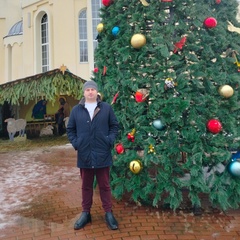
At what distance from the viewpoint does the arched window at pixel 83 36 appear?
2095 centimetres

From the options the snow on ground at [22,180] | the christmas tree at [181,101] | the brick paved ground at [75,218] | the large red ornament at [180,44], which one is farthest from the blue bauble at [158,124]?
the snow on ground at [22,180]

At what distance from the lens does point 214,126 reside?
4.19 m

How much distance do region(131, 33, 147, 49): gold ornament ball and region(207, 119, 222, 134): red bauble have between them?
1.46 meters

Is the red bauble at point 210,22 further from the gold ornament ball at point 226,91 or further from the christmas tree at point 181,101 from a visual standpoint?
the gold ornament ball at point 226,91

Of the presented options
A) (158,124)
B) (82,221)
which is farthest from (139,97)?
(82,221)

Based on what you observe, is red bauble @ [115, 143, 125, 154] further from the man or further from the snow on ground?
the snow on ground

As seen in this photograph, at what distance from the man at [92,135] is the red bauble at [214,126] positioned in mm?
1299

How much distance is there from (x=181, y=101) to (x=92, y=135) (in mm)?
1316

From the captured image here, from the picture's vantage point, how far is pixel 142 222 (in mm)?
4133

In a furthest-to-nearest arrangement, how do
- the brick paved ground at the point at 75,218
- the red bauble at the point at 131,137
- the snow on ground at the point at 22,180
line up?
the snow on ground at the point at 22,180 < the red bauble at the point at 131,137 < the brick paved ground at the point at 75,218

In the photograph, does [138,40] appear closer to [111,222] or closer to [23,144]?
[111,222]

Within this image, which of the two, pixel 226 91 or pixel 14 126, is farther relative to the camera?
pixel 14 126

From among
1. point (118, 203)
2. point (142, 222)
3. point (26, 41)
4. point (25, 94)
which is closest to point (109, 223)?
point (142, 222)

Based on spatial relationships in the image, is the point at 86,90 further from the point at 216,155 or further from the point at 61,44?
the point at 61,44
